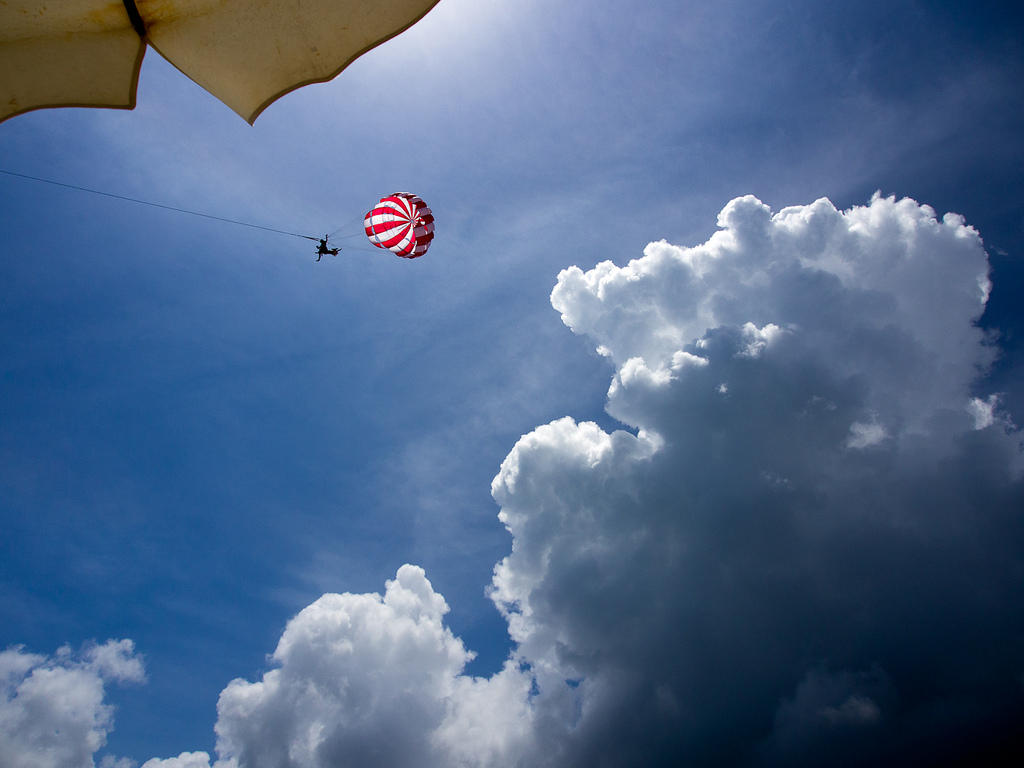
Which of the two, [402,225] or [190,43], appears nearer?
[190,43]

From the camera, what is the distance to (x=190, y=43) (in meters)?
2.74

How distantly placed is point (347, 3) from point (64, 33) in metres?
1.30

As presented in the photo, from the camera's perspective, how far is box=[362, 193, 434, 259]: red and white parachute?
16.8 m

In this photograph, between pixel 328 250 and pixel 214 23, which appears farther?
pixel 328 250

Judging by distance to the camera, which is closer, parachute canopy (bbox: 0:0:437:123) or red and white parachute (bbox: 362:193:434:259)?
parachute canopy (bbox: 0:0:437:123)

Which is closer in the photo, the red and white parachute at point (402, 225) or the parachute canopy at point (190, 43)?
the parachute canopy at point (190, 43)

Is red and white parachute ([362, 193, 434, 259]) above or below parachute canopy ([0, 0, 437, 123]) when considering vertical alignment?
above

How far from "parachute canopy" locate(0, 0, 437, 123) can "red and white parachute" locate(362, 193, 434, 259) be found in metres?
14.0

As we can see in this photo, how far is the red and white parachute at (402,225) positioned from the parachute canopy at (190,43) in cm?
1399

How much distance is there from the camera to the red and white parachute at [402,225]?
16844 millimetres

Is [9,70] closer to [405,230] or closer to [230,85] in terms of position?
[230,85]

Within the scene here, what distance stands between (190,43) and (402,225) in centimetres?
1479

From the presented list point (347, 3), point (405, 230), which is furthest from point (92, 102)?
point (405, 230)

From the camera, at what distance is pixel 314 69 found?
9.71 feet
